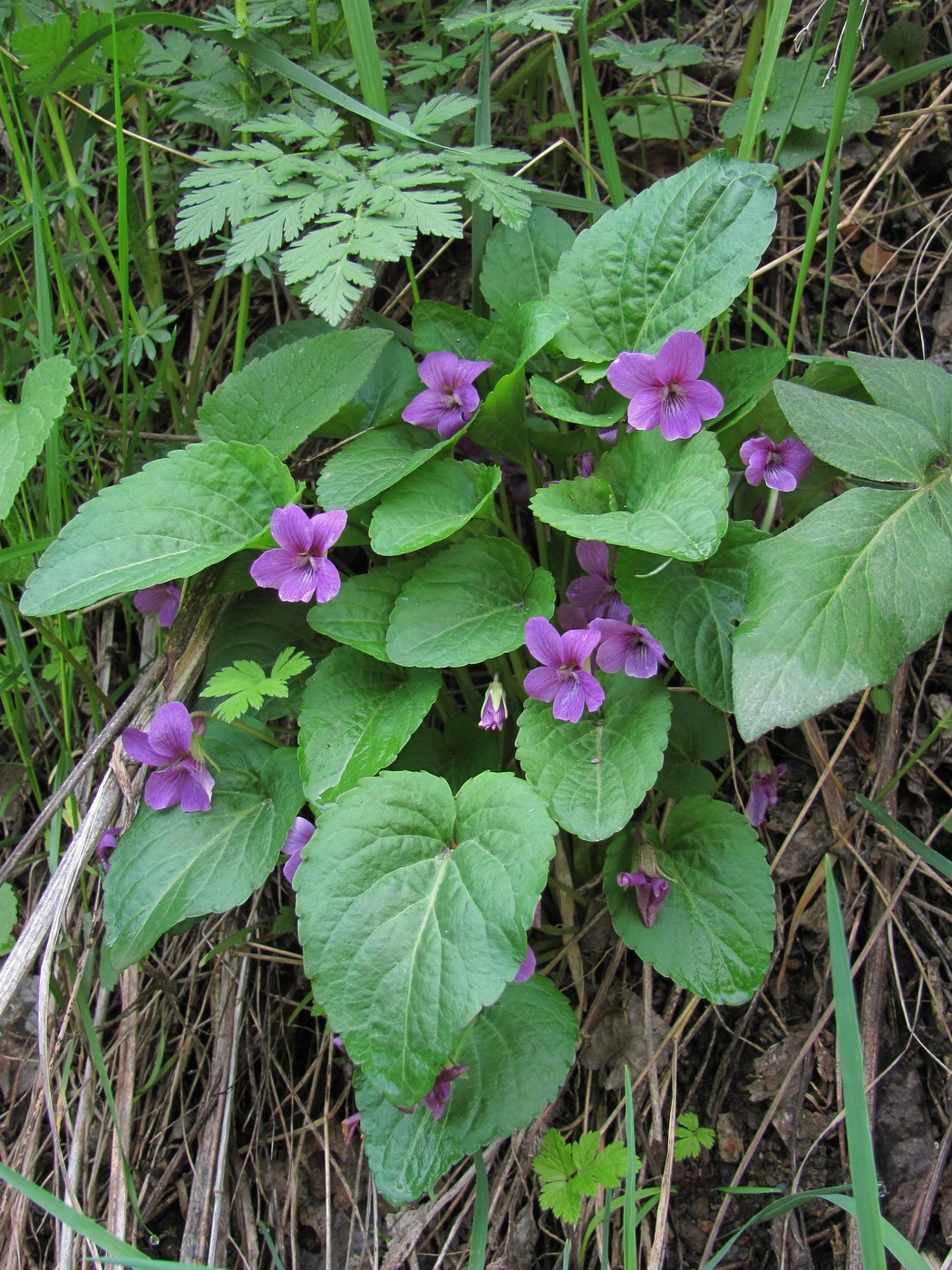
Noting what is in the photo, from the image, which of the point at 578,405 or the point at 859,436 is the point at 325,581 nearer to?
Answer: the point at 578,405

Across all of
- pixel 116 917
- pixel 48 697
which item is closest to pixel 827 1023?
pixel 116 917

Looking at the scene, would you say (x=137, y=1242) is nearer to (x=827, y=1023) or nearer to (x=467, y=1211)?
(x=467, y=1211)

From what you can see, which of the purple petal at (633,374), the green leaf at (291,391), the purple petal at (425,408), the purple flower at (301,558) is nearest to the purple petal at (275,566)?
the purple flower at (301,558)

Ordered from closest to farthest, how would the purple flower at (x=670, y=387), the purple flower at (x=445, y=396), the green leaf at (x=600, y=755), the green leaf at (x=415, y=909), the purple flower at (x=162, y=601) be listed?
1. the green leaf at (x=415, y=909)
2. the green leaf at (x=600, y=755)
3. the purple flower at (x=670, y=387)
4. the purple flower at (x=445, y=396)
5. the purple flower at (x=162, y=601)

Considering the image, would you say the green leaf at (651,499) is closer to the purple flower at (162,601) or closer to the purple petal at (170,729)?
the purple petal at (170,729)

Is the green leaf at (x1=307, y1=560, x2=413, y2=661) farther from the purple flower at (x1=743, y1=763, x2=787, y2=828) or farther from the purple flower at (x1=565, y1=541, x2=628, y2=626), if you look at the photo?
the purple flower at (x1=743, y1=763, x2=787, y2=828)

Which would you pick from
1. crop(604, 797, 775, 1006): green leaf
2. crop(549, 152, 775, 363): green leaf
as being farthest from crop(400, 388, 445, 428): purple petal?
crop(604, 797, 775, 1006): green leaf
